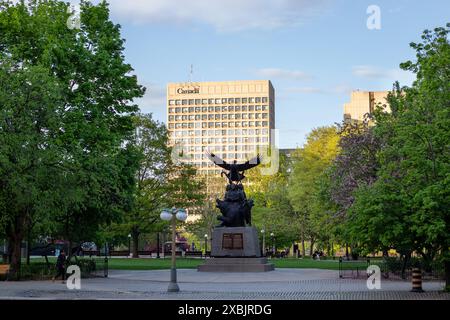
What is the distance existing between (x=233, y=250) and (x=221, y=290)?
1414cm

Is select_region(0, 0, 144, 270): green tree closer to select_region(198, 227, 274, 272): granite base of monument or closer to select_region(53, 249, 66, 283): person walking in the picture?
select_region(53, 249, 66, 283): person walking

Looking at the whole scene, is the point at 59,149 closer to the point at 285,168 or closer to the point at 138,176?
the point at 138,176

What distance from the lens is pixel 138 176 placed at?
71812 millimetres

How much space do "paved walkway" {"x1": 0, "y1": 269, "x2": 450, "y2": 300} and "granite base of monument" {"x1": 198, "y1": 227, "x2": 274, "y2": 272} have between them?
558cm

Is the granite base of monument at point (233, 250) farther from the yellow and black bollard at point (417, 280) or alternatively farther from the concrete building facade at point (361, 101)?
the concrete building facade at point (361, 101)

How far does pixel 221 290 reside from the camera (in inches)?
1067

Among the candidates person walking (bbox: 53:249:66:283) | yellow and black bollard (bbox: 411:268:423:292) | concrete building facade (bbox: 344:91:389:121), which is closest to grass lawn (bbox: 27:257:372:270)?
person walking (bbox: 53:249:66:283)

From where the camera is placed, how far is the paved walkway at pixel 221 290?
24.1 m

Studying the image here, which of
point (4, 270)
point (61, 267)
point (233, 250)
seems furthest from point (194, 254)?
point (61, 267)

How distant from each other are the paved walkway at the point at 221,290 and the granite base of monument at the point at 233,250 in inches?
220

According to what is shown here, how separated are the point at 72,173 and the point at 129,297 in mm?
11507

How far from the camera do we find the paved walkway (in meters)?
24.1

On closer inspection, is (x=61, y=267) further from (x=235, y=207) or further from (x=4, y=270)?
(x=235, y=207)
